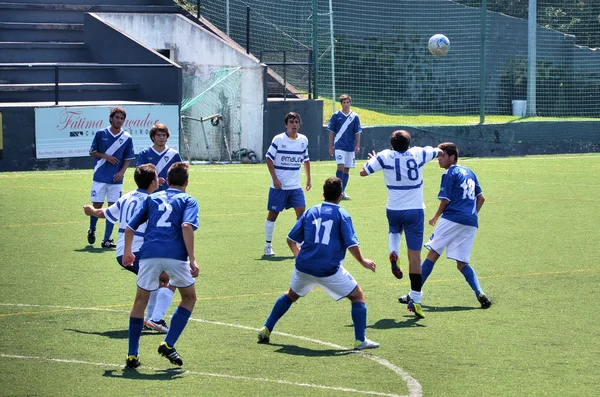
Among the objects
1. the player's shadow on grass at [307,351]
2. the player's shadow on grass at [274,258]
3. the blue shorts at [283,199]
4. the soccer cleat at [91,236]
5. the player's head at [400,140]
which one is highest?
the player's head at [400,140]

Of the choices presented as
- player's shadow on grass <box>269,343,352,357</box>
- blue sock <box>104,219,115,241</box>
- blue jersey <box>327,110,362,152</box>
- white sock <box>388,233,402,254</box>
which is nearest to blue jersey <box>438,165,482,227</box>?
white sock <box>388,233,402,254</box>

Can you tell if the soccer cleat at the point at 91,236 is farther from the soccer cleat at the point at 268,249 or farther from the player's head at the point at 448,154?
the player's head at the point at 448,154

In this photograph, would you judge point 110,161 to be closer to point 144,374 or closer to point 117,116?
point 117,116

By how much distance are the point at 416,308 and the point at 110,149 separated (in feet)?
21.8

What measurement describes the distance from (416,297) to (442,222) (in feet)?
3.45

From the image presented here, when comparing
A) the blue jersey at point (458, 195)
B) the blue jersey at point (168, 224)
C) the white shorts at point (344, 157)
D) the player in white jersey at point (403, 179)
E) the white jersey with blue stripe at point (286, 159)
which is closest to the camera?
the blue jersey at point (168, 224)

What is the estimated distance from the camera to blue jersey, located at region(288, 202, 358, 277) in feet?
29.8

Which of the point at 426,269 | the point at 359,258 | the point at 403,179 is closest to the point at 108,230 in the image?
the point at 403,179

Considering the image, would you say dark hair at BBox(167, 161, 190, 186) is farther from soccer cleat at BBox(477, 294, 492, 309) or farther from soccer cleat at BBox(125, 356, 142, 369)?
soccer cleat at BBox(477, 294, 492, 309)

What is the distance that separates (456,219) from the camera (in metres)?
11.2

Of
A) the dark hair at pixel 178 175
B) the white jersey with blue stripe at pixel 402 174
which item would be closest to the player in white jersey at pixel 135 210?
the dark hair at pixel 178 175

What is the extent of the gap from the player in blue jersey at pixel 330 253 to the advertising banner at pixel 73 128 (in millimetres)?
17180

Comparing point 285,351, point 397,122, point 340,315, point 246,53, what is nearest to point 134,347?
point 285,351

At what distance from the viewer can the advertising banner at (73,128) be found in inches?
1001
